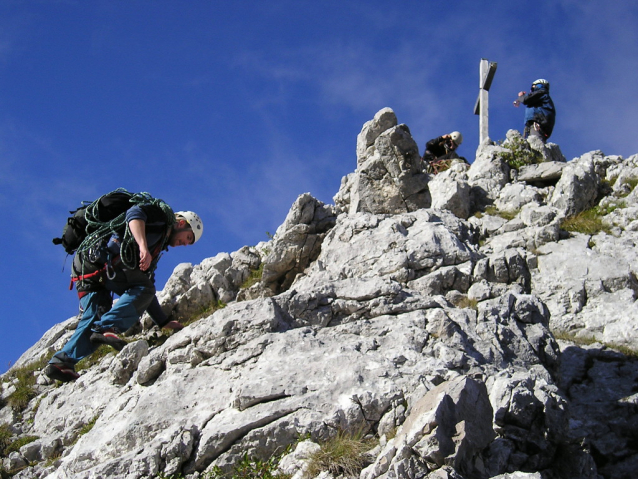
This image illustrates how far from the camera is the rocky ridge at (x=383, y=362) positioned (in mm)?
6848

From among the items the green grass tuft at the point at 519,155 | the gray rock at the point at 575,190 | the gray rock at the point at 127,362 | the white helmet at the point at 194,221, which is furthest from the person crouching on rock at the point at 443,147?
the gray rock at the point at 127,362

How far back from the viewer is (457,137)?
2502 cm

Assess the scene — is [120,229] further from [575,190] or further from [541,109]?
[541,109]

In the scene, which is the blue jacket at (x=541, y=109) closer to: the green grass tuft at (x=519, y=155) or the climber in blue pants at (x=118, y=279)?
the green grass tuft at (x=519, y=155)

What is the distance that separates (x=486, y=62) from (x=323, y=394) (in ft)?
77.0

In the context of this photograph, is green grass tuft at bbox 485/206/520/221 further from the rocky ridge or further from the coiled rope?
the coiled rope

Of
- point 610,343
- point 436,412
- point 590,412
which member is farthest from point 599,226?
point 436,412

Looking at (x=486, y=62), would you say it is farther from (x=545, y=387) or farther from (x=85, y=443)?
(x=85, y=443)

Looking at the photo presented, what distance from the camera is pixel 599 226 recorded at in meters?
15.6

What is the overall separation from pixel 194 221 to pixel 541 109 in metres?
16.4

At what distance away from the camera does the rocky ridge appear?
685 cm

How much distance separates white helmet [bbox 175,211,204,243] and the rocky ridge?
81.1 inches

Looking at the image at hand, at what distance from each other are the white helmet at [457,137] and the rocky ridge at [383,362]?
8.93 metres

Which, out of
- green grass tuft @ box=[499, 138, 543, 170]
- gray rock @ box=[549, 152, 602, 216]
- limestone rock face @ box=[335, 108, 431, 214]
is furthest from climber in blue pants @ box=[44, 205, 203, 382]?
green grass tuft @ box=[499, 138, 543, 170]
